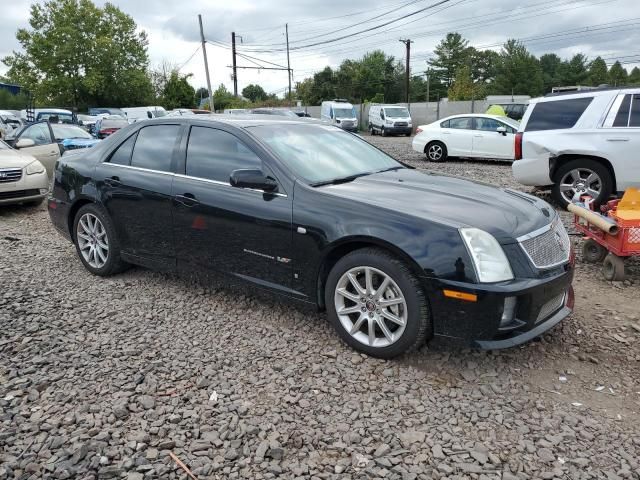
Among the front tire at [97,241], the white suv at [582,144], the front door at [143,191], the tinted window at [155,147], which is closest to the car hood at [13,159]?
the front tire at [97,241]

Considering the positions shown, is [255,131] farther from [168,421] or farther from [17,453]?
[17,453]

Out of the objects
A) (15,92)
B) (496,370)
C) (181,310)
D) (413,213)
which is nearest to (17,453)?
(181,310)

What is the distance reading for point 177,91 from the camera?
5762 centimetres

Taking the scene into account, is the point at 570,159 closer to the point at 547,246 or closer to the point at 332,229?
the point at 547,246

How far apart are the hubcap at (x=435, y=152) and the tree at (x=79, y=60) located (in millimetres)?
45898

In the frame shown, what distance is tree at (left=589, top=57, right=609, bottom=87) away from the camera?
69700 mm

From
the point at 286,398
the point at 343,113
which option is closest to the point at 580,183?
the point at 286,398

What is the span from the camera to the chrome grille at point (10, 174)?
8102 millimetres

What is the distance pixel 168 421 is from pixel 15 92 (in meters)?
64.1

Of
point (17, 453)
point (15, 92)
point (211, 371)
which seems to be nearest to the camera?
point (17, 453)

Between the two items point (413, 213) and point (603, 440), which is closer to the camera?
point (603, 440)

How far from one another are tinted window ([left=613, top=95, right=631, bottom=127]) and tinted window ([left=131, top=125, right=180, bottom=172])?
19.6ft

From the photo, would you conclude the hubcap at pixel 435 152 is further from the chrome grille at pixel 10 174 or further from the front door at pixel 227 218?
the front door at pixel 227 218

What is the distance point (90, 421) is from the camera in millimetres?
2836
